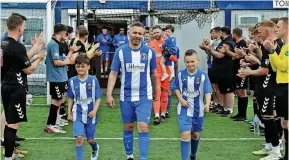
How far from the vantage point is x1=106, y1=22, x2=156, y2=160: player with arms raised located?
6.84m

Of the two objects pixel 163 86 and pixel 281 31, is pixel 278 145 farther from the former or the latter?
pixel 163 86

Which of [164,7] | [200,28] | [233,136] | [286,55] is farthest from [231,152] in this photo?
[200,28]

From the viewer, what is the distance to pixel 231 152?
25.3ft

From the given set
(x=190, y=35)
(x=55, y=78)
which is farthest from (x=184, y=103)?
(x=190, y=35)

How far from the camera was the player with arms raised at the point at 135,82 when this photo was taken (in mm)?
6844

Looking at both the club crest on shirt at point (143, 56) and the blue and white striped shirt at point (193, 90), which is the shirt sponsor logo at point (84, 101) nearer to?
the club crest on shirt at point (143, 56)

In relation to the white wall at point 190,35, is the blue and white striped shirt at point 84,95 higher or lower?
lower

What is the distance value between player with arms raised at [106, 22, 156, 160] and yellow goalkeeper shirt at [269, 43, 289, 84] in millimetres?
1579

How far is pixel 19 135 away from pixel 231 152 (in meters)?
3.67

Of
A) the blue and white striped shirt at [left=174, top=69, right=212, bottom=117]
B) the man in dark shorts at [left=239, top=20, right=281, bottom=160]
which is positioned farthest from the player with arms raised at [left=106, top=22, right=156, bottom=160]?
the man in dark shorts at [left=239, top=20, right=281, bottom=160]

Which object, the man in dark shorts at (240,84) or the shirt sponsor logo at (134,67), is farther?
the man in dark shorts at (240,84)

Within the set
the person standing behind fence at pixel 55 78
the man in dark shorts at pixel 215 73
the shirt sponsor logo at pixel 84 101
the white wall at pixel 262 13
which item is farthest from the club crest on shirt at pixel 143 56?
the white wall at pixel 262 13

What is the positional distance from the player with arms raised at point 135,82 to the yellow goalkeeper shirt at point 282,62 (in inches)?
62.1

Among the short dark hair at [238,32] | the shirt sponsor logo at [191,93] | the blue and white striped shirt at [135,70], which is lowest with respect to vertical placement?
the shirt sponsor logo at [191,93]
